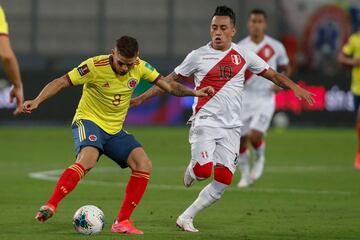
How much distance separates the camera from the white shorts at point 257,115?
55.6 ft

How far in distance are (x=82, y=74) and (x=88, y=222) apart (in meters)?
1.49

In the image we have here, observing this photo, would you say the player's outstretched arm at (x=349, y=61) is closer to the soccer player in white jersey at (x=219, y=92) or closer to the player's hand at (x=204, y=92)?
the soccer player in white jersey at (x=219, y=92)

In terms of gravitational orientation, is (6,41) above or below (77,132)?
above

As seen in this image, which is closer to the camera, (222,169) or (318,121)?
(222,169)

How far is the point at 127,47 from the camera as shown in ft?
34.5

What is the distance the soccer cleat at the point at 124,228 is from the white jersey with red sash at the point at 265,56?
6189mm

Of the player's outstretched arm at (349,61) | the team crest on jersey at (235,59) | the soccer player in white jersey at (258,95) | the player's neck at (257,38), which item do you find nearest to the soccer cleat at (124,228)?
the team crest on jersey at (235,59)

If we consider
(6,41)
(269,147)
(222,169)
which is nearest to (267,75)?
(222,169)

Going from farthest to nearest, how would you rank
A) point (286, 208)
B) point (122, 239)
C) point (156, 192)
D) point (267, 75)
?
point (156, 192) → point (286, 208) → point (267, 75) → point (122, 239)

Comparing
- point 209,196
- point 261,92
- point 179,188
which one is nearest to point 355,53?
point 261,92

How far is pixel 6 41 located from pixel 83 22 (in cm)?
2195

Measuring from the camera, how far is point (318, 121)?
3022 centimetres

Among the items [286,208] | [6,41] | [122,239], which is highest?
[6,41]

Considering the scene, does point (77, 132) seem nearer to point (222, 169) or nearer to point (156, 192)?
point (222, 169)
